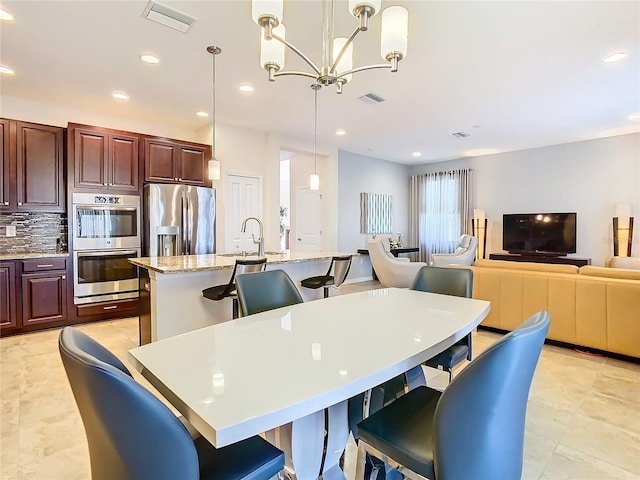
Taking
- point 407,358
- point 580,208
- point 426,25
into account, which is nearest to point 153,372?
point 407,358

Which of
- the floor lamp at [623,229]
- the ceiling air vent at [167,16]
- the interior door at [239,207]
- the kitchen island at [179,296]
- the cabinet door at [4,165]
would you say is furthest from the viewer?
the floor lamp at [623,229]

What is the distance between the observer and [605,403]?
2.40m

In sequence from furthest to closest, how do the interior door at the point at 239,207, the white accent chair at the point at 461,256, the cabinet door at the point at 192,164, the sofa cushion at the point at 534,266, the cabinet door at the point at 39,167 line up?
the white accent chair at the point at 461,256
the interior door at the point at 239,207
the cabinet door at the point at 192,164
the cabinet door at the point at 39,167
the sofa cushion at the point at 534,266

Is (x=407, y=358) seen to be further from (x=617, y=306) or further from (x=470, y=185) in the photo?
(x=470, y=185)

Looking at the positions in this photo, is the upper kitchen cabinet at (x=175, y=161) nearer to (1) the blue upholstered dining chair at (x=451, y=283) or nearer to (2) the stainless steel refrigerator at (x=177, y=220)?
(2) the stainless steel refrigerator at (x=177, y=220)

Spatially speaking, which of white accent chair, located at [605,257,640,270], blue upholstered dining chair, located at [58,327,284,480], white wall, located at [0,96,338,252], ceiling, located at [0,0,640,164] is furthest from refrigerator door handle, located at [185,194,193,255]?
white accent chair, located at [605,257,640,270]

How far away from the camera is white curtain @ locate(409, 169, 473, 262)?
25.6 feet

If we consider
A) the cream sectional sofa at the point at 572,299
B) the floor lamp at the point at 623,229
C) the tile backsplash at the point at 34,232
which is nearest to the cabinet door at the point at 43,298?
the tile backsplash at the point at 34,232

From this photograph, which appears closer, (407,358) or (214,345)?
(407,358)

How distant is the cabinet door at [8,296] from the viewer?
3699mm

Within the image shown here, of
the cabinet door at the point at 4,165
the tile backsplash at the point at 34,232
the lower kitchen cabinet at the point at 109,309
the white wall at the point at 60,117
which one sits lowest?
the lower kitchen cabinet at the point at 109,309

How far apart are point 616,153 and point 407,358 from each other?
7.06 m

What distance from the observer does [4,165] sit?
386 centimetres

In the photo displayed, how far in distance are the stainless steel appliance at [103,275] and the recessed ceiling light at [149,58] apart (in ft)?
7.81
